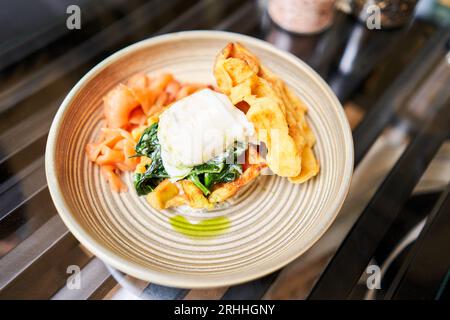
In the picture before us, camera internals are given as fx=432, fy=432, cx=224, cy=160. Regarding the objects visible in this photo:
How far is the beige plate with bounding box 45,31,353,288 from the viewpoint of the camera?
89 centimetres

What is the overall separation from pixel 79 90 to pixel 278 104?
49 centimetres

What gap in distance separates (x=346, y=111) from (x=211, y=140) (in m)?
0.64

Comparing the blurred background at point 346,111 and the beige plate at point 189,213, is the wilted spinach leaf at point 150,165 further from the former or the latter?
the blurred background at point 346,111

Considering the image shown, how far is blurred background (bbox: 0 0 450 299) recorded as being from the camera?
103 centimetres

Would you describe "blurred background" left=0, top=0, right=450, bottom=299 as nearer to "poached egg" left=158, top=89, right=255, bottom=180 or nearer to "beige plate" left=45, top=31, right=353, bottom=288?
"beige plate" left=45, top=31, right=353, bottom=288

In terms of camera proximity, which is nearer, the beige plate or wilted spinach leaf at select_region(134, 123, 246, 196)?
the beige plate

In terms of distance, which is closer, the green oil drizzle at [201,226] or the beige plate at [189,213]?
the beige plate at [189,213]

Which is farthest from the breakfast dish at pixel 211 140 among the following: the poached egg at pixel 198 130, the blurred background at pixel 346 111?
the blurred background at pixel 346 111

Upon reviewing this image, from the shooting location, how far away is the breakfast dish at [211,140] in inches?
38.3

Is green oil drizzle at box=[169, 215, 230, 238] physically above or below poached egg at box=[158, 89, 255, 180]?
below

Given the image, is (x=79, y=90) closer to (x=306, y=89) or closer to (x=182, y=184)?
(x=182, y=184)

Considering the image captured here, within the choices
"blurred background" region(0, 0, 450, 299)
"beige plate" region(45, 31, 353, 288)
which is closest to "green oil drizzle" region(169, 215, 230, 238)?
"beige plate" region(45, 31, 353, 288)

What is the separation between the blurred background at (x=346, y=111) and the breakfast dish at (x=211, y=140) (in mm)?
215
